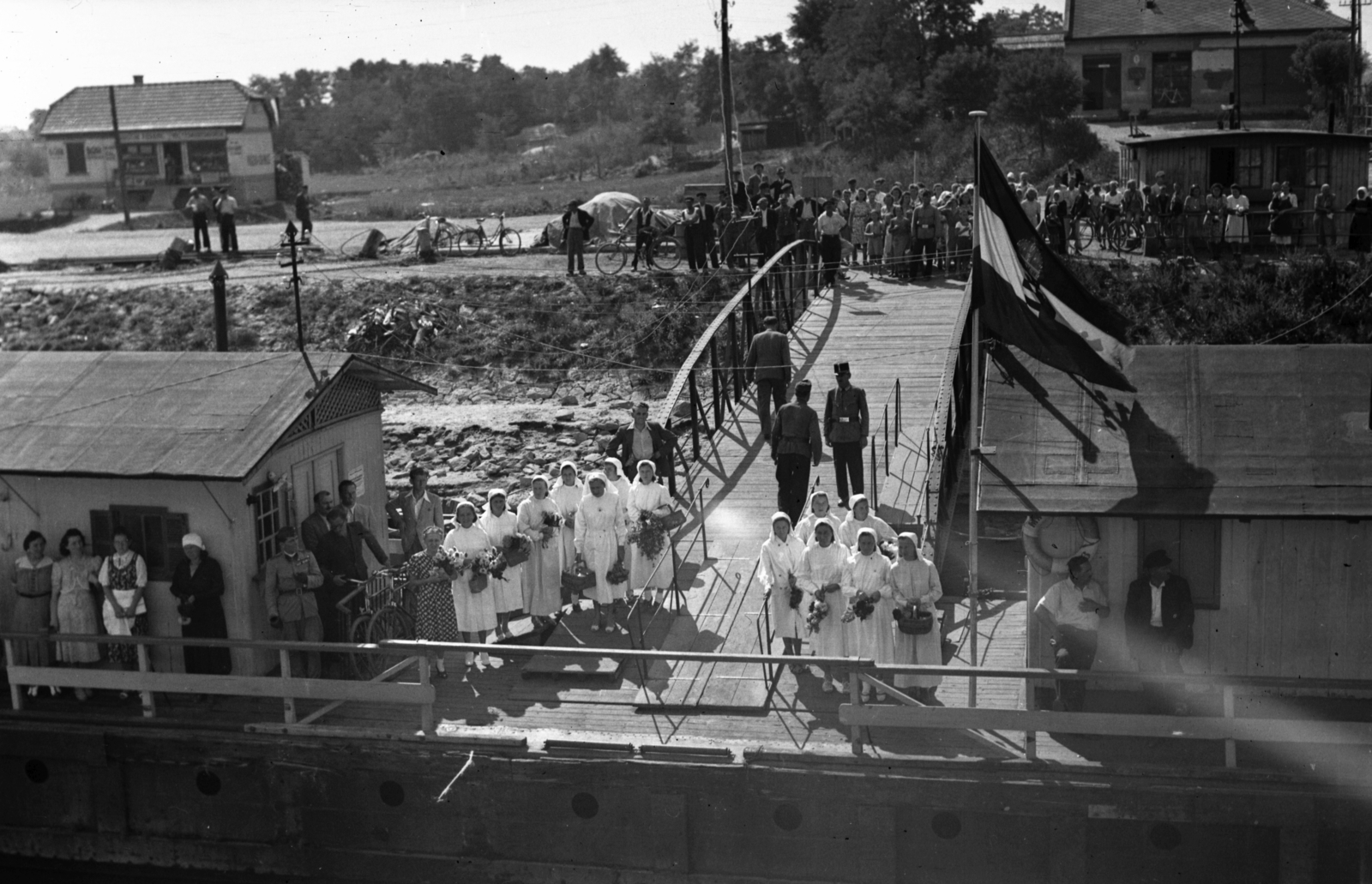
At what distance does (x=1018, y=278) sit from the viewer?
13758mm

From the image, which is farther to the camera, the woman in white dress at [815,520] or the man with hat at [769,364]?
the man with hat at [769,364]

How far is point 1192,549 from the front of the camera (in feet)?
42.3

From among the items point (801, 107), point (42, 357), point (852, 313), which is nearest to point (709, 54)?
point (801, 107)

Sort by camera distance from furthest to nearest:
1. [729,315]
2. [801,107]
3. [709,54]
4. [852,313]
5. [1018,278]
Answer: [709,54]
[801,107]
[852,313]
[729,315]
[1018,278]

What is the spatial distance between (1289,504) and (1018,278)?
9.80 feet

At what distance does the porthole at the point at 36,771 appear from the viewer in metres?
14.3

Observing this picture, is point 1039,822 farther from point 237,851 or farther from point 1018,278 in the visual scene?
point 237,851

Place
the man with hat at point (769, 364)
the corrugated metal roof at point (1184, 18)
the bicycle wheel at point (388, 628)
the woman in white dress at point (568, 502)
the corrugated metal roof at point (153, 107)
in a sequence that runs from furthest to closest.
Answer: the corrugated metal roof at point (153, 107), the corrugated metal roof at point (1184, 18), the man with hat at point (769, 364), the woman in white dress at point (568, 502), the bicycle wheel at point (388, 628)

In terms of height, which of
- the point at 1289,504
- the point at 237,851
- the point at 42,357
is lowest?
the point at 237,851

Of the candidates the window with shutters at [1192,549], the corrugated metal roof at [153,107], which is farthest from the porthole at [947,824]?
the corrugated metal roof at [153,107]

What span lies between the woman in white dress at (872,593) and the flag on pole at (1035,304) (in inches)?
85.3

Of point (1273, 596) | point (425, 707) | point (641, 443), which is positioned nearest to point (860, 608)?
point (1273, 596)

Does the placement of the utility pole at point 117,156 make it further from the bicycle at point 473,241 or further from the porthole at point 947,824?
the porthole at point 947,824

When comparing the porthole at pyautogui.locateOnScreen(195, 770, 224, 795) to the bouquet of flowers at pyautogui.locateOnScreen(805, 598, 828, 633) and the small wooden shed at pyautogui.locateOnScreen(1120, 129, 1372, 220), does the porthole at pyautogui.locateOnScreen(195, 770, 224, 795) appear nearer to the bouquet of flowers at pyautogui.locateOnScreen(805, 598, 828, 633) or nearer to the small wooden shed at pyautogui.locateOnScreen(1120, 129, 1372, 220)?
the bouquet of flowers at pyautogui.locateOnScreen(805, 598, 828, 633)
